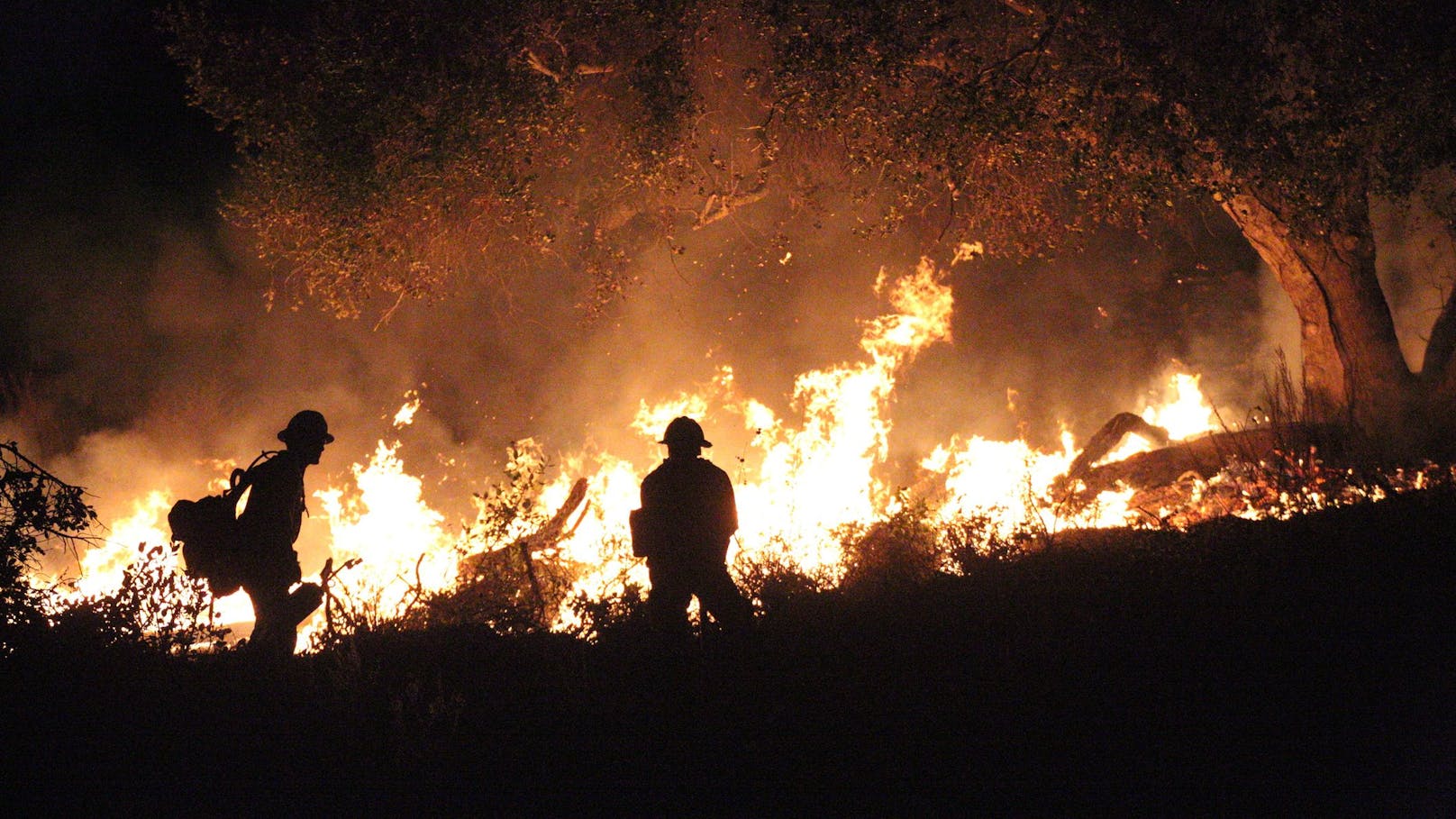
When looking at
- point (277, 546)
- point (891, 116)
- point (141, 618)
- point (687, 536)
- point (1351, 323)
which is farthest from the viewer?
point (1351, 323)

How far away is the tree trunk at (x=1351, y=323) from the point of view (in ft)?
31.8

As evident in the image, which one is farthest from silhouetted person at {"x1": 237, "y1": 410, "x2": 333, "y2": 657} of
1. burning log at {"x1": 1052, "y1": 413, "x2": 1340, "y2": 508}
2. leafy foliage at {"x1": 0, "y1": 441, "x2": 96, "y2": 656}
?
burning log at {"x1": 1052, "y1": 413, "x2": 1340, "y2": 508}

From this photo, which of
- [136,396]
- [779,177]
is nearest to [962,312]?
[779,177]

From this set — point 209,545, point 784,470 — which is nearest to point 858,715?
point 209,545

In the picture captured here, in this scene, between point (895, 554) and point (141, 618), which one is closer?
point (141, 618)

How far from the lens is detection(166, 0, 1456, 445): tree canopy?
786 cm

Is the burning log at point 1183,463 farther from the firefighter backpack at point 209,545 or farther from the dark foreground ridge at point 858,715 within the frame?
the firefighter backpack at point 209,545

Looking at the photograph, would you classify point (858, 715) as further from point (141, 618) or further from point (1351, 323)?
point (1351, 323)

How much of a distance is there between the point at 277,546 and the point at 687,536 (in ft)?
8.73

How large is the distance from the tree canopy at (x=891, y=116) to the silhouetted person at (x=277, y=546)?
16.0ft

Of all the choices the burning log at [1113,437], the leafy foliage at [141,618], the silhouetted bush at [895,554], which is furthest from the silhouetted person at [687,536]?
the burning log at [1113,437]

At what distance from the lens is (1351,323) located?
32.6ft

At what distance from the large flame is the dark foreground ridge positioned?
705cm

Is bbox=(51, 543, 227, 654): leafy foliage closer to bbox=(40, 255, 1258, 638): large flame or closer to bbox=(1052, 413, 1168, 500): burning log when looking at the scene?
bbox=(40, 255, 1258, 638): large flame
